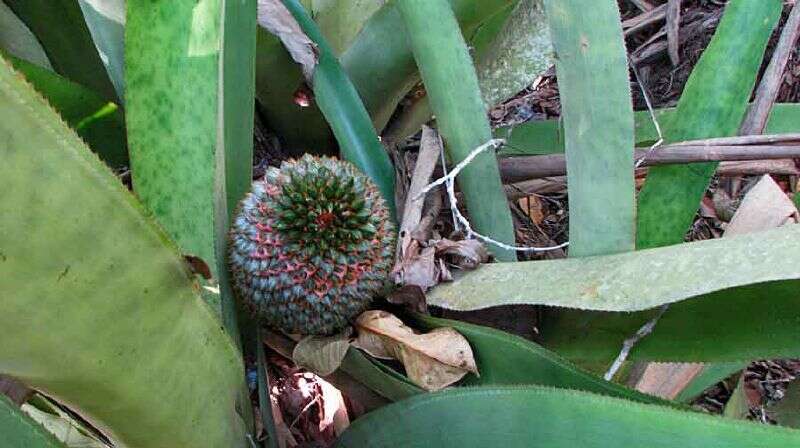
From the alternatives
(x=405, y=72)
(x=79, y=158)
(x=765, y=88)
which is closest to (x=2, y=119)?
(x=79, y=158)

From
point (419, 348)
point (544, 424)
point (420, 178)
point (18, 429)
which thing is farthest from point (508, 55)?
point (18, 429)

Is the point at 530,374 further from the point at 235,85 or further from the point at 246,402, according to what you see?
the point at 235,85

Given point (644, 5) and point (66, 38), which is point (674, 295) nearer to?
point (66, 38)

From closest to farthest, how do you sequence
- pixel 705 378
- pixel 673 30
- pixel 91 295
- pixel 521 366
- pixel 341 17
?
pixel 91 295
pixel 521 366
pixel 705 378
pixel 341 17
pixel 673 30

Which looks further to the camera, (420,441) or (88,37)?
(88,37)

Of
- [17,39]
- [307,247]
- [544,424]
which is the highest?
[17,39]

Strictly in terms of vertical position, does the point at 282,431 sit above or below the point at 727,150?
below
